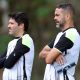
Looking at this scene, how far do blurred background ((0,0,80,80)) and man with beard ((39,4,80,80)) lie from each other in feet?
27.6

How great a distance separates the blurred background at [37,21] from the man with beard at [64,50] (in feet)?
27.6

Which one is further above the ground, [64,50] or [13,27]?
[13,27]

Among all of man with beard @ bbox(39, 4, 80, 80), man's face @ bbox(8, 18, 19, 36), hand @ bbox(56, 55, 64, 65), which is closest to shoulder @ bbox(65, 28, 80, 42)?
man with beard @ bbox(39, 4, 80, 80)

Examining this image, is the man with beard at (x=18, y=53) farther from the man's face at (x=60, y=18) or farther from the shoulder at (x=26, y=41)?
the man's face at (x=60, y=18)

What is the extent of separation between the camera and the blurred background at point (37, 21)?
1825 cm

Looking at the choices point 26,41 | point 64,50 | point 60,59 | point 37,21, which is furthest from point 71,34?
point 37,21

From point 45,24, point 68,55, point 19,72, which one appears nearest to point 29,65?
point 19,72

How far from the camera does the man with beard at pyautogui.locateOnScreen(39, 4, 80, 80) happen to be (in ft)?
29.9

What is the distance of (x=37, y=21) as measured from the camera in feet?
64.4

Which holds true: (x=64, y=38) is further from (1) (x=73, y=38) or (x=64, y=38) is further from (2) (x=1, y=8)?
(2) (x=1, y=8)

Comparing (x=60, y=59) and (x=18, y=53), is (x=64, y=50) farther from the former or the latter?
(x=18, y=53)

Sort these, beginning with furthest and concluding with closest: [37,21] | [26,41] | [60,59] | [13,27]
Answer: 1. [37,21]
2. [13,27]
3. [26,41]
4. [60,59]

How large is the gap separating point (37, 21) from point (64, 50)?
1054 cm

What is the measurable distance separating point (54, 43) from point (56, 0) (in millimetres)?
8642
